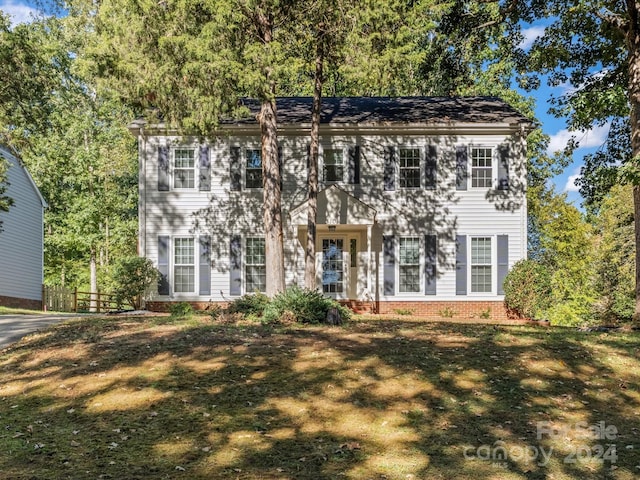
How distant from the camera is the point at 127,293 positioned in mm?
16109

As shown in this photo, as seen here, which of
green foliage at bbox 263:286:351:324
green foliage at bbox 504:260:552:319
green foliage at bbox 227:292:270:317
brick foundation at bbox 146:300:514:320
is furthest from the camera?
brick foundation at bbox 146:300:514:320

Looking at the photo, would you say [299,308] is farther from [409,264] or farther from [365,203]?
[409,264]

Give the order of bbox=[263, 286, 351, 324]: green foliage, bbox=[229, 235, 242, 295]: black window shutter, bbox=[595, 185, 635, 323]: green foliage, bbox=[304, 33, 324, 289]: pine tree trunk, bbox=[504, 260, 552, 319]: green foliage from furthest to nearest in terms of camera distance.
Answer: bbox=[595, 185, 635, 323]: green foliage
bbox=[229, 235, 242, 295]: black window shutter
bbox=[504, 260, 552, 319]: green foliage
bbox=[304, 33, 324, 289]: pine tree trunk
bbox=[263, 286, 351, 324]: green foliage

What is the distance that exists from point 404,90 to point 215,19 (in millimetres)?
18472

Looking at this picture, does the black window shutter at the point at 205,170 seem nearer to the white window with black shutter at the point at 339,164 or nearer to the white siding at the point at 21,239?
the white window with black shutter at the point at 339,164

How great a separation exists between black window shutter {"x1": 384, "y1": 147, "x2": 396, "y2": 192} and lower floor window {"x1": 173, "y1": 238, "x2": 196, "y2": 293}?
21.4 ft

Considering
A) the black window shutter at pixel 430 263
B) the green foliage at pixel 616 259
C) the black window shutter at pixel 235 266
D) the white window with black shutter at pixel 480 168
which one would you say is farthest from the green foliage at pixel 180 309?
the green foliage at pixel 616 259

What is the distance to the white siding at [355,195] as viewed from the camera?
17016 millimetres

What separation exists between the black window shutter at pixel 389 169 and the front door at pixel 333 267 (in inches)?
91.2

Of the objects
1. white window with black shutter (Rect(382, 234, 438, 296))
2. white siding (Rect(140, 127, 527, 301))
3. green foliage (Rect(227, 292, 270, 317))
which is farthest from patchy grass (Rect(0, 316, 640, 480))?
white siding (Rect(140, 127, 527, 301))

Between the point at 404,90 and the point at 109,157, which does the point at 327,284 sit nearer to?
the point at 404,90

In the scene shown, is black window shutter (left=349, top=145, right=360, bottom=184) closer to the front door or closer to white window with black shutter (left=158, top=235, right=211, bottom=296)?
the front door

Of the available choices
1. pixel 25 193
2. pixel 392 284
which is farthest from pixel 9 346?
pixel 25 193

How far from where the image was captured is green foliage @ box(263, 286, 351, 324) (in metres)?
10.5
